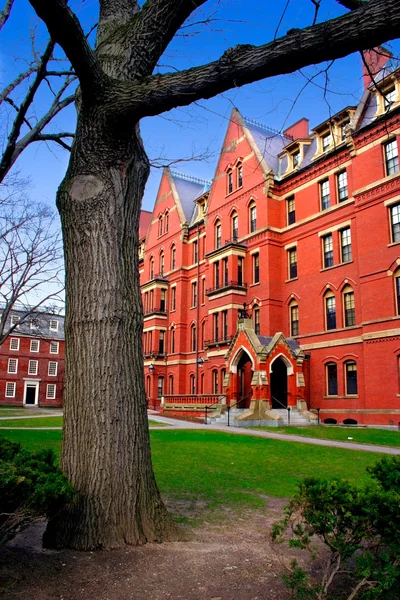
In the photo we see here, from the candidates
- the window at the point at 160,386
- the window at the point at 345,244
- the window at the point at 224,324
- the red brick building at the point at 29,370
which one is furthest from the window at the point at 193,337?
the red brick building at the point at 29,370

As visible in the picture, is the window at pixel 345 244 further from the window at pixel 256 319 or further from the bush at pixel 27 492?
the bush at pixel 27 492

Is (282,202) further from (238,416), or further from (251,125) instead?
(238,416)

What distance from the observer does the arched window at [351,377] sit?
26.2m

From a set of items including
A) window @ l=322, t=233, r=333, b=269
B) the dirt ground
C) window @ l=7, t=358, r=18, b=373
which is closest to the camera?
the dirt ground

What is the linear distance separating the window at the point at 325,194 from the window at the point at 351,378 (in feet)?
32.5

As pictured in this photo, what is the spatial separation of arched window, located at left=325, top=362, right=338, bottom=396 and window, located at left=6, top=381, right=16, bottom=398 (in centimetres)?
4500

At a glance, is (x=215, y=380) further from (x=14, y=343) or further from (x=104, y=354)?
(x=14, y=343)

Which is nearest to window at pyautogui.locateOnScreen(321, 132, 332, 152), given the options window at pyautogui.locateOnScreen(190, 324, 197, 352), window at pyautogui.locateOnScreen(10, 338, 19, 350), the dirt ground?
window at pyautogui.locateOnScreen(190, 324, 197, 352)

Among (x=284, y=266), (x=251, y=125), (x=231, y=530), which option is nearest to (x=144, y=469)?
(x=231, y=530)

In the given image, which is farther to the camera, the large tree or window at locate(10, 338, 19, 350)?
window at locate(10, 338, 19, 350)

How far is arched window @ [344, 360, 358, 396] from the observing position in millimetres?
26164

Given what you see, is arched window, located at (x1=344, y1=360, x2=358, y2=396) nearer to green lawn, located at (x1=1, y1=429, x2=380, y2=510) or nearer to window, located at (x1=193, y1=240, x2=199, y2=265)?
green lawn, located at (x1=1, y1=429, x2=380, y2=510)

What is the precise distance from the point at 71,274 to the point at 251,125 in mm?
35806

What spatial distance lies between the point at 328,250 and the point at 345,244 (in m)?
1.41
